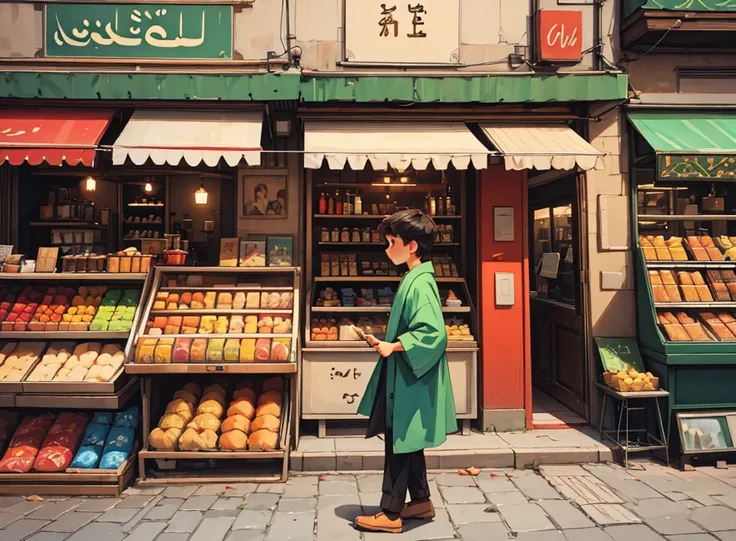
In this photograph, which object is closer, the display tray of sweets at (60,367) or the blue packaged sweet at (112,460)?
the blue packaged sweet at (112,460)

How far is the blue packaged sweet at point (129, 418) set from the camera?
16.7 ft

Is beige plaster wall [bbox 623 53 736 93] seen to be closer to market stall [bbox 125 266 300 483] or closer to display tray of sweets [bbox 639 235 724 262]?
display tray of sweets [bbox 639 235 724 262]

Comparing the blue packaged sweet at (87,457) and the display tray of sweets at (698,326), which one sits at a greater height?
the display tray of sweets at (698,326)

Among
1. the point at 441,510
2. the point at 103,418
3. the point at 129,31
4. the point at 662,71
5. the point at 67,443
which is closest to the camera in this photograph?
the point at 441,510

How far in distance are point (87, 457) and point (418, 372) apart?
3.46 metres

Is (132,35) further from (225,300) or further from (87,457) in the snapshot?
(87,457)

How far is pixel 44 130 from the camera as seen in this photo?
5430 mm

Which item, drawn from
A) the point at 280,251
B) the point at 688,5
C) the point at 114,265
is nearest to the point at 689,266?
the point at 688,5

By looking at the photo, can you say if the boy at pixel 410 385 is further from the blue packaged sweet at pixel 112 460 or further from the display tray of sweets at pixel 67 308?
the display tray of sweets at pixel 67 308

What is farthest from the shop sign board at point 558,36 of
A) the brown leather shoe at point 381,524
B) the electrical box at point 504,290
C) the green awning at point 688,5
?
the brown leather shoe at point 381,524

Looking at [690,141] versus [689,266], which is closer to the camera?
[690,141]

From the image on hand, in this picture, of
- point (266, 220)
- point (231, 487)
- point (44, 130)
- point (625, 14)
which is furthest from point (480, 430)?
point (44, 130)

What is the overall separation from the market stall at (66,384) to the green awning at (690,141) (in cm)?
616

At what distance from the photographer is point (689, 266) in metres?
5.98
